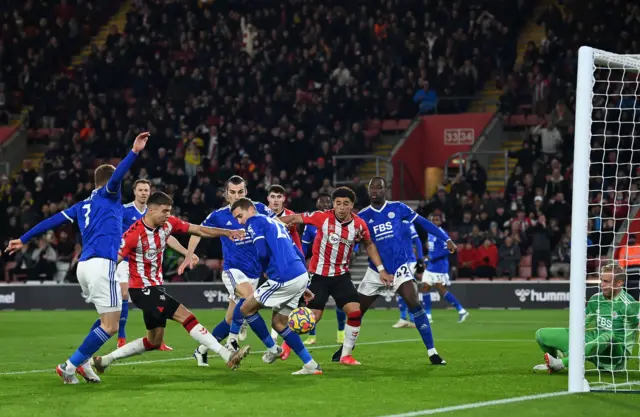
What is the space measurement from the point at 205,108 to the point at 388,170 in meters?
6.02

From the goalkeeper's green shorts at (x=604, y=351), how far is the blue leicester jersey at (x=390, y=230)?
9.21 ft

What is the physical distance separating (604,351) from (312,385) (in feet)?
10.2

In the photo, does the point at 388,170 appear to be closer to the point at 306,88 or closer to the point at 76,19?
the point at 306,88

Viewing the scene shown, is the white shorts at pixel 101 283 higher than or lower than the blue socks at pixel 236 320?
higher

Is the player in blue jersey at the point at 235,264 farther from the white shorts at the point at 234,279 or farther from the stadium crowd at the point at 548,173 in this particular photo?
the stadium crowd at the point at 548,173

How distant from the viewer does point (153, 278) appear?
37.3ft

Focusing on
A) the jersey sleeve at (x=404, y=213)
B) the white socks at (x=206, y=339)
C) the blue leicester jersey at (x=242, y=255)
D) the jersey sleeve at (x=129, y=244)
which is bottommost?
the white socks at (x=206, y=339)

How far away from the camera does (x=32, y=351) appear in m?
15.0

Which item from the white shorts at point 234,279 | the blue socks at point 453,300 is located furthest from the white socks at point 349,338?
the blue socks at point 453,300

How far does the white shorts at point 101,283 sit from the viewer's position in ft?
34.6

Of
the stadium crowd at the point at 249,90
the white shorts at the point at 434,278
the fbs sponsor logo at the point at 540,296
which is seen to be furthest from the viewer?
the stadium crowd at the point at 249,90

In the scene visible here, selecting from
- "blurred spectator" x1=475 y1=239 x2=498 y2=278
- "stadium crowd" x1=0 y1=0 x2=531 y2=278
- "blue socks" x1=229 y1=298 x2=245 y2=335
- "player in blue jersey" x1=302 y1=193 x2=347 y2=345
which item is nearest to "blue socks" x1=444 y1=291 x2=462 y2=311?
"blurred spectator" x1=475 y1=239 x2=498 y2=278

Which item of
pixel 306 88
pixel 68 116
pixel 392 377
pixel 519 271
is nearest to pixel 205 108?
pixel 306 88

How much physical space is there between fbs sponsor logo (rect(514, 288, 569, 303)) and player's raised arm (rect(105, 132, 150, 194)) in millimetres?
16028
